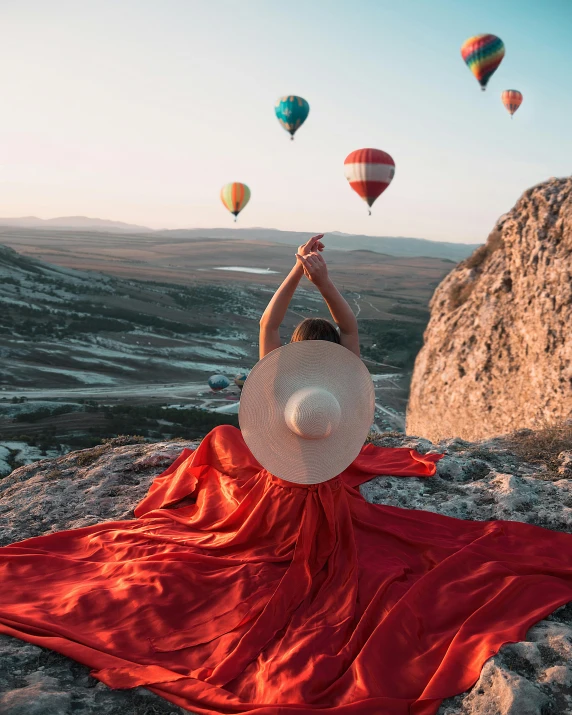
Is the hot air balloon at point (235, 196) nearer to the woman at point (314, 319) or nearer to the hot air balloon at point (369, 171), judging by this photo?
the hot air balloon at point (369, 171)

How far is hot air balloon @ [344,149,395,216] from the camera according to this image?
23.5 meters

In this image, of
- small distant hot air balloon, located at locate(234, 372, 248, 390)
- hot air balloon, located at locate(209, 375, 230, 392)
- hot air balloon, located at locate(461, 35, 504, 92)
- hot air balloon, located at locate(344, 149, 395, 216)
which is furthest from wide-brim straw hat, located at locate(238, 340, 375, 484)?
hot air balloon, located at locate(461, 35, 504, 92)

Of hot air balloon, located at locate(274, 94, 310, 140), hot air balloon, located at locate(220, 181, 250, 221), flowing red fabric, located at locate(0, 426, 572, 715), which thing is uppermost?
hot air balloon, located at locate(274, 94, 310, 140)

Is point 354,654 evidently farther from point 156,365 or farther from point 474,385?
point 156,365

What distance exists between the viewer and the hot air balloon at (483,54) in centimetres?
3034

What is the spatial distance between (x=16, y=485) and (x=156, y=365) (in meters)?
33.4

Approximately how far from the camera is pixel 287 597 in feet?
12.6

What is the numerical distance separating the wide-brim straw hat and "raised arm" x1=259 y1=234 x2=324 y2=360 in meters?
0.27

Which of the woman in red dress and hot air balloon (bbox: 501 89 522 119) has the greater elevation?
hot air balloon (bbox: 501 89 522 119)

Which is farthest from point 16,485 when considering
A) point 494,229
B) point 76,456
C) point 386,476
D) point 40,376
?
point 40,376

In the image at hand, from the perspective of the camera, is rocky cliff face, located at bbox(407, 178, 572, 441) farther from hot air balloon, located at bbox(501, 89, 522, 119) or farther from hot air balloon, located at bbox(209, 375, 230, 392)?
hot air balloon, located at bbox(501, 89, 522, 119)

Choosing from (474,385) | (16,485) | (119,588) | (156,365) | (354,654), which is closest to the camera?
(354,654)

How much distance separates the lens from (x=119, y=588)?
12.9 ft

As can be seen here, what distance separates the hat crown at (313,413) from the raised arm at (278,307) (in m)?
0.50
